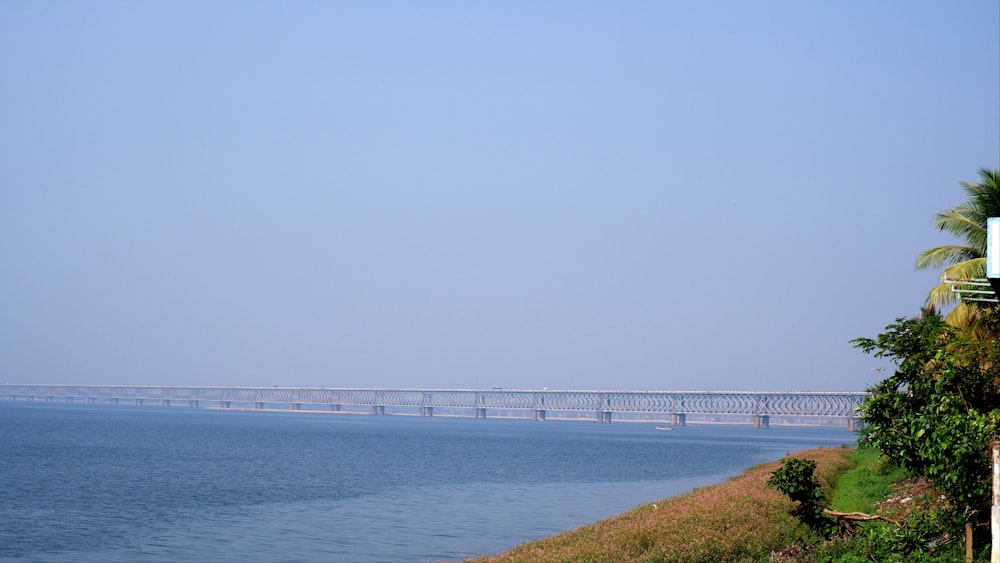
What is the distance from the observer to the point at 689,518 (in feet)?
101

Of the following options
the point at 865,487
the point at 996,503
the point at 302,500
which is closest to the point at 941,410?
the point at 996,503

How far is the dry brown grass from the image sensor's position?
2575cm

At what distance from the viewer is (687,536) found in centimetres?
2794

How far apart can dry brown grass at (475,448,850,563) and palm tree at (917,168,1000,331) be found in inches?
342

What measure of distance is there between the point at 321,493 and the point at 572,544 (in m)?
34.4

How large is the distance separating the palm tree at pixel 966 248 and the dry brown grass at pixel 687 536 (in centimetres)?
869

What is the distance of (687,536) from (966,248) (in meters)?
16.3

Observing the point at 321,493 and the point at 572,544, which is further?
the point at 321,493

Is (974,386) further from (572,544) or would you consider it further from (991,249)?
(572,544)

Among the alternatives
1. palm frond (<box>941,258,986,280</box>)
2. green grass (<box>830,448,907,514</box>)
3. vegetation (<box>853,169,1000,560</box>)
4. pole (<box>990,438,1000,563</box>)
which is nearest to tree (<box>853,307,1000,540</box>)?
vegetation (<box>853,169,1000,560</box>)

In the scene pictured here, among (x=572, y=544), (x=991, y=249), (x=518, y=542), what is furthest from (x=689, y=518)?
(x=991, y=249)

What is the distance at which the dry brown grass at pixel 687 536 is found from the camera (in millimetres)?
25750

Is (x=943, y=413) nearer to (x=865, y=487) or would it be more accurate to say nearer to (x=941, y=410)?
(x=941, y=410)

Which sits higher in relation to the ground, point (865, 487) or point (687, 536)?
point (687, 536)
